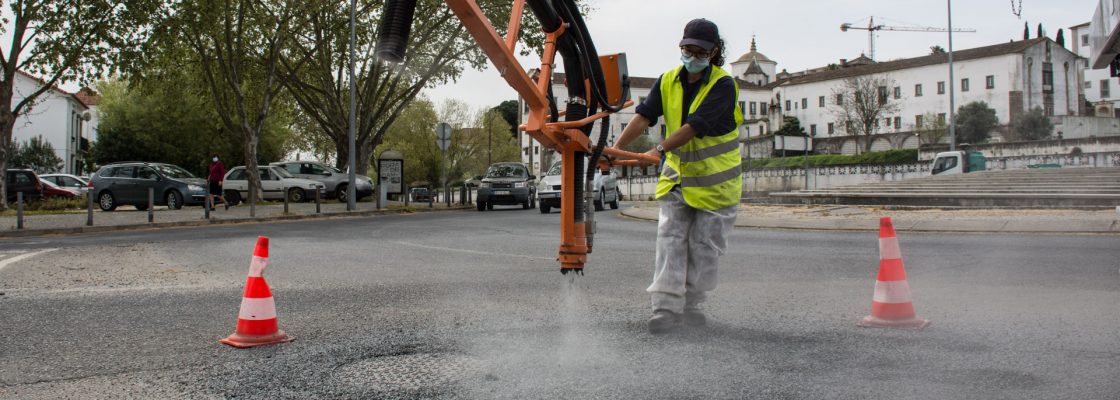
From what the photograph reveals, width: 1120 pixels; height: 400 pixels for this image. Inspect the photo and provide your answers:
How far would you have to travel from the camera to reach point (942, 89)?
295ft

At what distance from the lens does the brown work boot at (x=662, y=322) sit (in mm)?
4926

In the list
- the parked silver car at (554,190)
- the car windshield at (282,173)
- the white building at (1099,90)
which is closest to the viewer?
the parked silver car at (554,190)

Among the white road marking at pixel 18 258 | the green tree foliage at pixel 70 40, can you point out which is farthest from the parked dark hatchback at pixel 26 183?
the white road marking at pixel 18 258

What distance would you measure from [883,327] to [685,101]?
176 centimetres

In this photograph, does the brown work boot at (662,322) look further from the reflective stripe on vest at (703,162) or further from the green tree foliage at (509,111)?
the green tree foliage at (509,111)

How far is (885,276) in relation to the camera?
5.25 meters

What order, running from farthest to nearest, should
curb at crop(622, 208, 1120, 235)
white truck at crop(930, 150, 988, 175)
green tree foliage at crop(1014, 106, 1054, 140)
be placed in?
green tree foliage at crop(1014, 106, 1054, 140) < white truck at crop(930, 150, 988, 175) < curb at crop(622, 208, 1120, 235)

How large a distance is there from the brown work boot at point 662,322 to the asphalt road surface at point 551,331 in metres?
0.07

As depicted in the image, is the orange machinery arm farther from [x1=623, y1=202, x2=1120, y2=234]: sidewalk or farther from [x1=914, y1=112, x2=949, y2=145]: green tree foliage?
[x1=914, y1=112, x2=949, y2=145]: green tree foliage

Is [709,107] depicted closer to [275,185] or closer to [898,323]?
[898,323]

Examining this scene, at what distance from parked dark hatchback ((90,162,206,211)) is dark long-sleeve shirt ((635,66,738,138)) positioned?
2444cm

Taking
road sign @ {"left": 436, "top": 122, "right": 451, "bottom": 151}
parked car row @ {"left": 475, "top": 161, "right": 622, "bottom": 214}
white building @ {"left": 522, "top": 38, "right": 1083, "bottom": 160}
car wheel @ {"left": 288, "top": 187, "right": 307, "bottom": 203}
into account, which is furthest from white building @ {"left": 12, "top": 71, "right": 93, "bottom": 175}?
parked car row @ {"left": 475, "top": 161, "right": 622, "bottom": 214}

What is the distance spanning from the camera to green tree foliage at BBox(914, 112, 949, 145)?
263 ft

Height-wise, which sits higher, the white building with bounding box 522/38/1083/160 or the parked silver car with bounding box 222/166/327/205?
the white building with bounding box 522/38/1083/160
